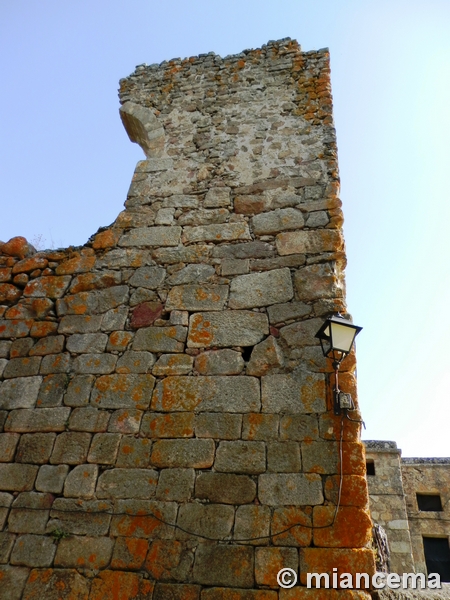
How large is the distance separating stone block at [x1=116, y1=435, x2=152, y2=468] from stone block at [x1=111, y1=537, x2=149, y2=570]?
0.42 metres

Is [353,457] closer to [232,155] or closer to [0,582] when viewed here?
[0,582]

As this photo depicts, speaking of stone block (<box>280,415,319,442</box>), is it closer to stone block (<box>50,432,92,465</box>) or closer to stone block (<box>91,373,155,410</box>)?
stone block (<box>91,373,155,410</box>)

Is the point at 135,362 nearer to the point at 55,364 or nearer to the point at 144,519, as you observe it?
the point at 55,364

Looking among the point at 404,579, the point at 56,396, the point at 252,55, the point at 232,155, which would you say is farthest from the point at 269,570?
the point at 252,55

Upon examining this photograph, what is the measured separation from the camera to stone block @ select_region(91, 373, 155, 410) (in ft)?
9.73

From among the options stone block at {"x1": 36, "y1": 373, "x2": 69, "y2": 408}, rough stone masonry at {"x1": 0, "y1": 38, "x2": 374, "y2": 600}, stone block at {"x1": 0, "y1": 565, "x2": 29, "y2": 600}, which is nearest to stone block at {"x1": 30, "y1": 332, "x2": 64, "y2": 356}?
rough stone masonry at {"x1": 0, "y1": 38, "x2": 374, "y2": 600}

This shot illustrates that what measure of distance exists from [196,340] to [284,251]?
3.21ft

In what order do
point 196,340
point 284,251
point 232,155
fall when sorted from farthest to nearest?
point 232,155 < point 284,251 < point 196,340

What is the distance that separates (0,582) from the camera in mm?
2547

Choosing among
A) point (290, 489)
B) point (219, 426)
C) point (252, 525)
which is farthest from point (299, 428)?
point (252, 525)

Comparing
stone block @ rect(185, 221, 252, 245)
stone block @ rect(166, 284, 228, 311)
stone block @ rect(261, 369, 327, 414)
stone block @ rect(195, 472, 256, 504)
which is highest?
stone block @ rect(185, 221, 252, 245)

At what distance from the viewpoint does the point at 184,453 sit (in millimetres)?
2717

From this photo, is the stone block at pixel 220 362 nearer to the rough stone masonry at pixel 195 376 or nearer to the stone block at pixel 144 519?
the rough stone masonry at pixel 195 376

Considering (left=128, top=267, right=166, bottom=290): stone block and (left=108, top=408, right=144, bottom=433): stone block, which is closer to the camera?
(left=108, top=408, right=144, bottom=433): stone block
